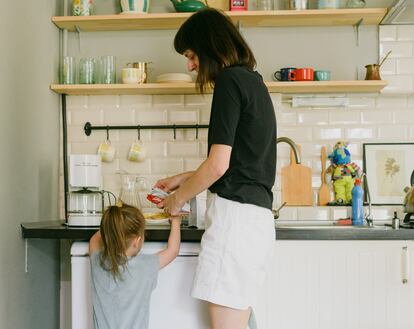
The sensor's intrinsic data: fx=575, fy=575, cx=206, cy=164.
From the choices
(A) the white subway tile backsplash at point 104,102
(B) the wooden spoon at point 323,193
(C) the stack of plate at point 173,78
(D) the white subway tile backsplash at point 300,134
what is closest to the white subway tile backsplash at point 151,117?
(A) the white subway tile backsplash at point 104,102

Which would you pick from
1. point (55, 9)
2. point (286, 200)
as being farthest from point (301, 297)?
point (55, 9)

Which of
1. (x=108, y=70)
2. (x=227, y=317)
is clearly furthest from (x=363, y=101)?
(x=227, y=317)

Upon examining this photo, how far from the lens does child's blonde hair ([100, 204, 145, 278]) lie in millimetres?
2104

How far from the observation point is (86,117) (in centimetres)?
311

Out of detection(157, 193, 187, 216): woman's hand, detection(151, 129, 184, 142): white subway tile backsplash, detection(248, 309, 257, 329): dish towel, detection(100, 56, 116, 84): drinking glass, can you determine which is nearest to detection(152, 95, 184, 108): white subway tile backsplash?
detection(151, 129, 184, 142): white subway tile backsplash

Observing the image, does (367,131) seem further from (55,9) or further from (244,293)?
(55,9)

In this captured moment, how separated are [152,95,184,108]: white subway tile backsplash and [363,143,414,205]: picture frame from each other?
3.36 ft

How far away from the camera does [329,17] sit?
2.91 meters

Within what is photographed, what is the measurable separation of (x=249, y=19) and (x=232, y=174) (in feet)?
4.20

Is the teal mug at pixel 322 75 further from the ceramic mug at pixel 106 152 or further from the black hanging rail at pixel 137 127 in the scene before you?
the ceramic mug at pixel 106 152

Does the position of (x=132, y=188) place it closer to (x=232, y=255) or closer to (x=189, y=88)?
(x=189, y=88)

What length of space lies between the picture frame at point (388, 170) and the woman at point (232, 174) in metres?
1.22

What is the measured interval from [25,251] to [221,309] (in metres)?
1.03

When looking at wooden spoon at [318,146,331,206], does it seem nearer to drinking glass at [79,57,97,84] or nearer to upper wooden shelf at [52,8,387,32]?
upper wooden shelf at [52,8,387,32]
